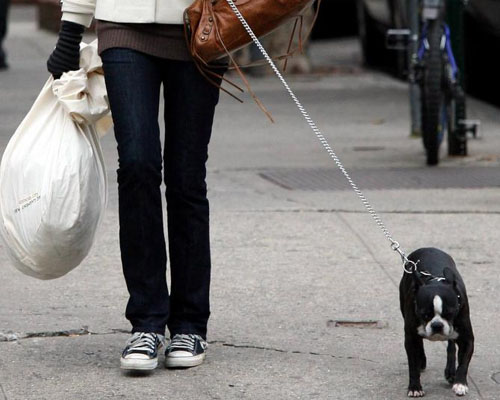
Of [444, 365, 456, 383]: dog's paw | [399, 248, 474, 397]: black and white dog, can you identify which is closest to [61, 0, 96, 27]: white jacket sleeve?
[399, 248, 474, 397]: black and white dog

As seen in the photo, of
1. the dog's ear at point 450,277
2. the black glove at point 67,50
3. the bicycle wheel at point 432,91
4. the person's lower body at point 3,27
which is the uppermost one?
the black glove at point 67,50

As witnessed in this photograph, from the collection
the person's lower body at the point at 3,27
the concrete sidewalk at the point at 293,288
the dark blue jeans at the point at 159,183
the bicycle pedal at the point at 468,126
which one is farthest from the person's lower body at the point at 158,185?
the person's lower body at the point at 3,27

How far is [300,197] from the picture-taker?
7586 millimetres

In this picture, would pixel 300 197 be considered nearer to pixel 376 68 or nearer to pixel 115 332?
pixel 115 332

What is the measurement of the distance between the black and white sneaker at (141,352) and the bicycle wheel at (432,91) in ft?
14.9

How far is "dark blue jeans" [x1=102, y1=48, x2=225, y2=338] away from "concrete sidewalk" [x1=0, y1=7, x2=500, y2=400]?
245 millimetres

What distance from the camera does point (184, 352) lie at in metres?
4.41

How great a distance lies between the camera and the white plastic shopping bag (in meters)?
4.34

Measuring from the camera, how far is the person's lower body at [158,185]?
13.8 feet

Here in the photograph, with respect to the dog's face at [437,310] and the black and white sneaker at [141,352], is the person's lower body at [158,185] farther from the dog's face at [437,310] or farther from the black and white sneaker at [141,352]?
the dog's face at [437,310]

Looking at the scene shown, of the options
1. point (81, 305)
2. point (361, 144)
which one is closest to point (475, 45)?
point (361, 144)

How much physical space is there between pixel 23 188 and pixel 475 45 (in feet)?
31.3

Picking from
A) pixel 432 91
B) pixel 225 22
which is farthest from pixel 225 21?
pixel 432 91

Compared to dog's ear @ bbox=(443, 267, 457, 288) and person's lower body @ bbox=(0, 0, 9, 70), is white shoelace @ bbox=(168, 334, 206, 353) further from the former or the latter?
person's lower body @ bbox=(0, 0, 9, 70)
